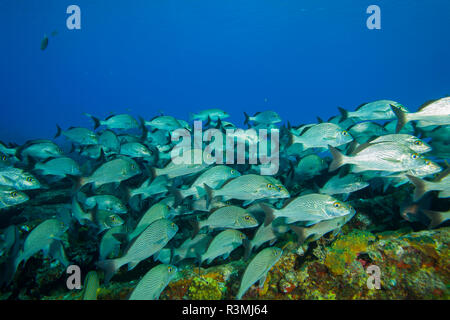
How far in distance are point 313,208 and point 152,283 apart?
2.14 metres

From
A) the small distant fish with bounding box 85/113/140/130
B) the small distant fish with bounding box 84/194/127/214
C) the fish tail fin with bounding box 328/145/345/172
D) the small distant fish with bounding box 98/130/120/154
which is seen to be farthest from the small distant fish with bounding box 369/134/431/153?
the small distant fish with bounding box 85/113/140/130

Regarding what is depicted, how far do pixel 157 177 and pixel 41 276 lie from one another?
93.4 inches

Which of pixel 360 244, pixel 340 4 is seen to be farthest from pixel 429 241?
pixel 340 4

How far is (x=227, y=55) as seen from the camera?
12850 cm

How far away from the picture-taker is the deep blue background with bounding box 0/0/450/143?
6794cm

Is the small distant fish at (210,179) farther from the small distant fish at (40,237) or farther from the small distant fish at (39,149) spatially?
the small distant fish at (39,149)

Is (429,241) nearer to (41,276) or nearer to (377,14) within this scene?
(377,14)

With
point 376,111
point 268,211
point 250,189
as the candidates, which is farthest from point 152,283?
point 376,111

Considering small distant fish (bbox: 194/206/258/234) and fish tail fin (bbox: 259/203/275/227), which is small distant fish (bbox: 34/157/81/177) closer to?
small distant fish (bbox: 194/206/258/234)

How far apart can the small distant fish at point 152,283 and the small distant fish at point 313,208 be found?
1.43 metres

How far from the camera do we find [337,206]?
2.76 metres

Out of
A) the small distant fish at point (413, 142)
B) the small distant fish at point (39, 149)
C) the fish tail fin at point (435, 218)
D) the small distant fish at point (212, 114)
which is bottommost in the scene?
the fish tail fin at point (435, 218)

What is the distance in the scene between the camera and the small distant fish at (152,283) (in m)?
2.43

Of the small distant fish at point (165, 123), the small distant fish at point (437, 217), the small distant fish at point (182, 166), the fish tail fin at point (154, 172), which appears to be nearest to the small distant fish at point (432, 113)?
the small distant fish at point (437, 217)
